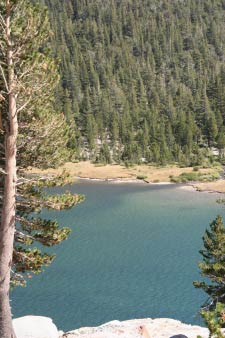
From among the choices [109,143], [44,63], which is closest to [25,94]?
[44,63]

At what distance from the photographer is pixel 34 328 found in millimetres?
20938

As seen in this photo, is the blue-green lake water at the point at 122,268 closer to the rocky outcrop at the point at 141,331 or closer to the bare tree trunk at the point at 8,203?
the rocky outcrop at the point at 141,331

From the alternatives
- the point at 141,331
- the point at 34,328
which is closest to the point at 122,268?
the point at 34,328

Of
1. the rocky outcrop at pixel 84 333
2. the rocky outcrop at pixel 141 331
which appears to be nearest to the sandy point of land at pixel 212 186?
the rocky outcrop at pixel 141 331

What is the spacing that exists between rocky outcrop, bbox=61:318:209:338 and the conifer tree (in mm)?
3923

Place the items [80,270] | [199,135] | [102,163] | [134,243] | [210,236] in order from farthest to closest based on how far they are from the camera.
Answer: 1. [199,135]
2. [102,163]
3. [134,243]
4. [80,270]
5. [210,236]

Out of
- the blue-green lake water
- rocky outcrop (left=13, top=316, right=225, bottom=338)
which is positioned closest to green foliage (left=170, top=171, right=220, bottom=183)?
the blue-green lake water

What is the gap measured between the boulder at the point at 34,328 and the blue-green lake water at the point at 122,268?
50.9 ft

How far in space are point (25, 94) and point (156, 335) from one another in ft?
44.4

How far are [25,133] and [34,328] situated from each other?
29.3 feet

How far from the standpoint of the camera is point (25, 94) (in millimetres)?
19031

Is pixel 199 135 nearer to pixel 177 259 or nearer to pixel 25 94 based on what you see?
pixel 177 259

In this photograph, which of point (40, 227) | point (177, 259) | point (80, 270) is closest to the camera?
point (40, 227)

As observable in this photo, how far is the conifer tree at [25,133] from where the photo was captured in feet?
58.2
